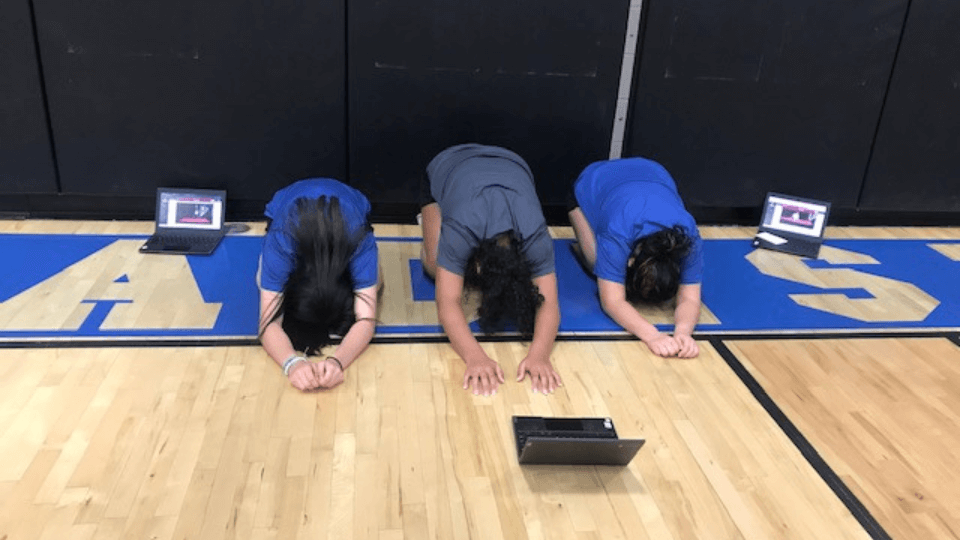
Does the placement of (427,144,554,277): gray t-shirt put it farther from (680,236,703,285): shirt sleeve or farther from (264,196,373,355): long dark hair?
(680,236,703,285): shirt sleeve

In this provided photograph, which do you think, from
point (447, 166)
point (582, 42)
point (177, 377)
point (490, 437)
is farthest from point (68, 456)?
point (582, 42)

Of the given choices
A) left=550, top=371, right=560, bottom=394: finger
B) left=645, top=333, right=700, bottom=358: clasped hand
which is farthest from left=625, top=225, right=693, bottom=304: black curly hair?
left=550, top=371, right=560, bottom=394: finger

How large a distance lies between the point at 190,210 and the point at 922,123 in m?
3.67

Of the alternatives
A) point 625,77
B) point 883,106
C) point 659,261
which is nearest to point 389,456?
point 659,261

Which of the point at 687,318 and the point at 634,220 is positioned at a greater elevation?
the point at 634,220

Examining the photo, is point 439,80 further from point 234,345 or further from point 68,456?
point 68,456

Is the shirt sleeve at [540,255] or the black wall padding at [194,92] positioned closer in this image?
the shirt sleeve at [540,255]

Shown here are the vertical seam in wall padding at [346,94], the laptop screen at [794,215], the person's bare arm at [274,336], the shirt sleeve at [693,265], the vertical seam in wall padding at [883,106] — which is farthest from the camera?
the laptop screen at [794,215]

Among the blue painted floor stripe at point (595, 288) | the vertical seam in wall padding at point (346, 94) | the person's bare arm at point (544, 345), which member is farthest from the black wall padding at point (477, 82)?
the person's bare arm at point (544, 345)

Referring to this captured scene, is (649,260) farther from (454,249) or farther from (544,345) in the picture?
→ (454,249)

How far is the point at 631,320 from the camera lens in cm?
285

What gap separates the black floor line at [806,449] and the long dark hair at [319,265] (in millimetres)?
1389

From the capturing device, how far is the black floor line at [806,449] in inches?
80.7

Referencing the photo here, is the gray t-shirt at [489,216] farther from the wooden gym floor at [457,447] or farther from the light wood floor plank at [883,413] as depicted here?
the light wood floor plank at [883,413]
